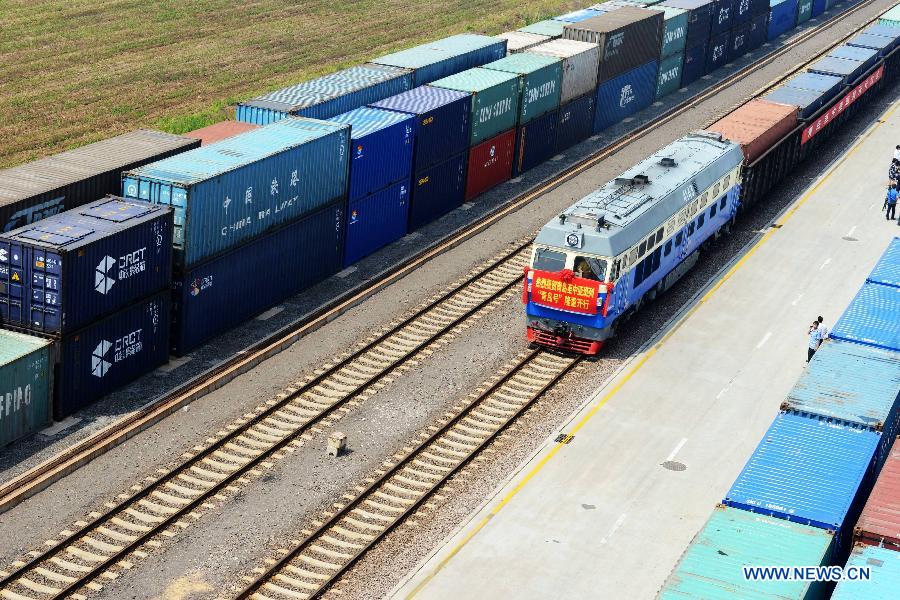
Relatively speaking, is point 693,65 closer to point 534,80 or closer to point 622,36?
point 622,36

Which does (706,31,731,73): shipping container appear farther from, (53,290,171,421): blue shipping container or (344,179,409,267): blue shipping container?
(53,290,171,421): blue shipping container

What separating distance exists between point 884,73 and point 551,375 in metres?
44.6

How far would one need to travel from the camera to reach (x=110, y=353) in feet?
108

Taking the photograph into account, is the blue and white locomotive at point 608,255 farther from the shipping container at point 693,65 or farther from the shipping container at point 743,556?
the shipping container at point 693,65

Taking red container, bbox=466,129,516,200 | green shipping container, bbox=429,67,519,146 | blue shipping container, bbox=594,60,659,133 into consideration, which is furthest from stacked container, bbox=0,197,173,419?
blue shipping container, bbox=594,60,659,133

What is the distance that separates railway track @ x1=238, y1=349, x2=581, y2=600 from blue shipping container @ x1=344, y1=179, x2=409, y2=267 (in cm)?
883

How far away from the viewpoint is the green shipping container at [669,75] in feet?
223

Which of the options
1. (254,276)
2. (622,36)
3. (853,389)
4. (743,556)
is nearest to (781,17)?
(622,36)

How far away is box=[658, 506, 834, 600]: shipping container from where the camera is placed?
2089 centimetres

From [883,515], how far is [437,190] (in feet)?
90.4

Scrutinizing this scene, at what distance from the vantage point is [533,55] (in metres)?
55.0

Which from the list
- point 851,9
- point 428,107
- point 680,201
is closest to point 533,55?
point 428,107

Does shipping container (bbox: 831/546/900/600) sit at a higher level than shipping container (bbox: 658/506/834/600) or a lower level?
higher

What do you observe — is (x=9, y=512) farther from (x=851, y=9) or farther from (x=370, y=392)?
(x=851, y=9)
